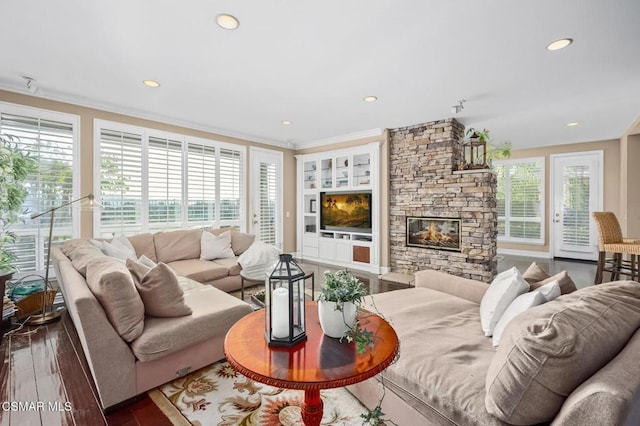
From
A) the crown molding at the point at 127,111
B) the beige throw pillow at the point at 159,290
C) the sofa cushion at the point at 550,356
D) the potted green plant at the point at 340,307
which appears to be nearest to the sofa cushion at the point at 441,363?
the sofa cushion at the point at 550,356

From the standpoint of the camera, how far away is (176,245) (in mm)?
4117

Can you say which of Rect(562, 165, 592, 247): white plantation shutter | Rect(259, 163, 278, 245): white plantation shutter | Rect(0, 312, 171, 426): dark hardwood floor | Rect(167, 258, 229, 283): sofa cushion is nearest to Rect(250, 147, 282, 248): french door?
Rect(259, 163, 278, 245): white plantation shutter

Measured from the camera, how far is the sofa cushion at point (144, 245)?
12.4 feet

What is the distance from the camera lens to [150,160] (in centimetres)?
438

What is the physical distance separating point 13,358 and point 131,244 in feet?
5.29

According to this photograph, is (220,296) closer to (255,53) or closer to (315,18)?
(255,53)

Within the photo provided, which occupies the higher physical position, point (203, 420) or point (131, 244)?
point (131, 244)

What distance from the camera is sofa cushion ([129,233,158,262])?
378cm

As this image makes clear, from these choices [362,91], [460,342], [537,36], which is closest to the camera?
[460,342]

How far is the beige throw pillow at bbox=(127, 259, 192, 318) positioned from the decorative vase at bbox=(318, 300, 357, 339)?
1271 mm

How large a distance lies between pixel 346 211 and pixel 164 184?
3.24 meters

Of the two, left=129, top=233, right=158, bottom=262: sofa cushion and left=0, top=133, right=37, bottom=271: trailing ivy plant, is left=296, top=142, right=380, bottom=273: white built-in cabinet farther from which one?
left=0, top=133, right=37, bottom=271: trailing ivy plant

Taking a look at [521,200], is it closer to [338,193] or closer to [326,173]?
[338,193]

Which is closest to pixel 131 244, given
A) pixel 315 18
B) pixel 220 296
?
pixel 220 296
